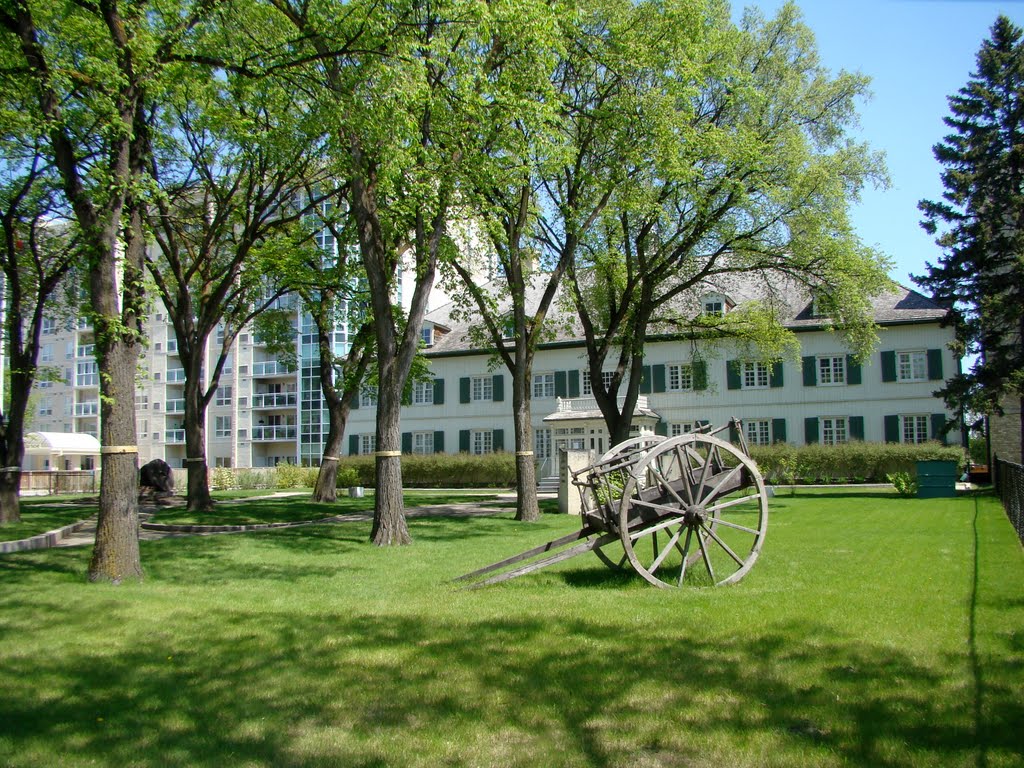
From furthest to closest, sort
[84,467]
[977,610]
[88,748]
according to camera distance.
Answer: [84,467] → [977,610] → [88,748]

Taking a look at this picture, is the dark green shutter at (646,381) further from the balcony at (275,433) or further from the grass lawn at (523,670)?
the grass lawn at (523,670)

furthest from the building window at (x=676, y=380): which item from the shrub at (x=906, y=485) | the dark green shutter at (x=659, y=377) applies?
the shrub at (x=906, y=485)

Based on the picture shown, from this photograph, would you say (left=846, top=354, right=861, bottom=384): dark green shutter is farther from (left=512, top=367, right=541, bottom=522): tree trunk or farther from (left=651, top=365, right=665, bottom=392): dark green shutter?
(left=512, top=367, right=541, bottom=522): tree trunk

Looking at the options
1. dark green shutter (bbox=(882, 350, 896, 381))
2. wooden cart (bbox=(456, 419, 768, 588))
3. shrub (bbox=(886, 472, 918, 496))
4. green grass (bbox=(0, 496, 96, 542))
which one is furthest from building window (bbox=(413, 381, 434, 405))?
wooden cart (bbox=(456, 419, 768, 588))

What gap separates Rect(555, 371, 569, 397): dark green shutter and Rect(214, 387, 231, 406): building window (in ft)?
100

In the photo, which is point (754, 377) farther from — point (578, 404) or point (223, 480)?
point (223, 480)

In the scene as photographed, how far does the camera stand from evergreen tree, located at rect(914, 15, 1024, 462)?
2677 centimetres

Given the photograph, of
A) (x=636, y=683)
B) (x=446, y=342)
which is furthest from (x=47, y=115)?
(x=446, y=342)

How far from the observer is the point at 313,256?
2211cm

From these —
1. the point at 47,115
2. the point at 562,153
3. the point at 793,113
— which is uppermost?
the point at 793,113

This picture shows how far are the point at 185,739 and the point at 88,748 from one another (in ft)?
1.61

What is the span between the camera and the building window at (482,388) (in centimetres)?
4512

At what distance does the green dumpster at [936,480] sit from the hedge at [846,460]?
9007mm

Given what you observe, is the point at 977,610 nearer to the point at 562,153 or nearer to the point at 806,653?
the point at 806,653
